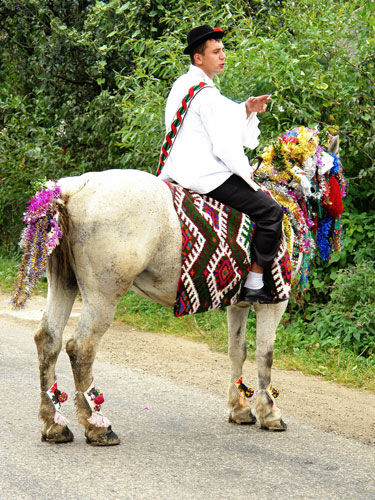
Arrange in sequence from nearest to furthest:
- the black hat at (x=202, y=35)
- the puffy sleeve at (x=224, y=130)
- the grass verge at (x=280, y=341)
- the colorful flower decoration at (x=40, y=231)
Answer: the colorful flower decoration at (x=40, y=231)
the puffy sleeve at (x=224, y=130)
the black hat at (x=202, y=35)
the grass verge at (x=280, y=341)

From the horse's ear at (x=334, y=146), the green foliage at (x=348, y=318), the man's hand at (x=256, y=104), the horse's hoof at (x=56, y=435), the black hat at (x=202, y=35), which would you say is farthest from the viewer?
the green foliage at (x=348, y=318)

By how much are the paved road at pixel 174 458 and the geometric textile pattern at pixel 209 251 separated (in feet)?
2.81

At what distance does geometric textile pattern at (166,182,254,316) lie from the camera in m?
4.36

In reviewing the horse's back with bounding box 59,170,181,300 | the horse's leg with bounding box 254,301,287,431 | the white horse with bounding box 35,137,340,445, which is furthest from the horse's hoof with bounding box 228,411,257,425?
the horse's back with bounding box 59,170,181,300

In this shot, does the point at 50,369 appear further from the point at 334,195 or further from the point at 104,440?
the point at 334,195

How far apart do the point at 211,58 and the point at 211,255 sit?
1.31 metres

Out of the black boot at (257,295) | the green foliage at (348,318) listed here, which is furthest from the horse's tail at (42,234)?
the green foliage at (348,318)

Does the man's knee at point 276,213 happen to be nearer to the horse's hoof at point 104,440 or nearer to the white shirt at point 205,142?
the white shirt at point 205,142

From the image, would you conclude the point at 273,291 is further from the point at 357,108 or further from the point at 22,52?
the point at 22,52

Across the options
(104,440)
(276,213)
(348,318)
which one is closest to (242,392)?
(104,440)

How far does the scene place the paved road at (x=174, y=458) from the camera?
362cm

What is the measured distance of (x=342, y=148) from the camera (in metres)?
7.61

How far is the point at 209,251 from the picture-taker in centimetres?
440

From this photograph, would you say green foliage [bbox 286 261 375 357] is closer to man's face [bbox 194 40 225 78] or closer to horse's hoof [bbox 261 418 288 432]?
horse's hoof [bbox 261 418 288 432]
